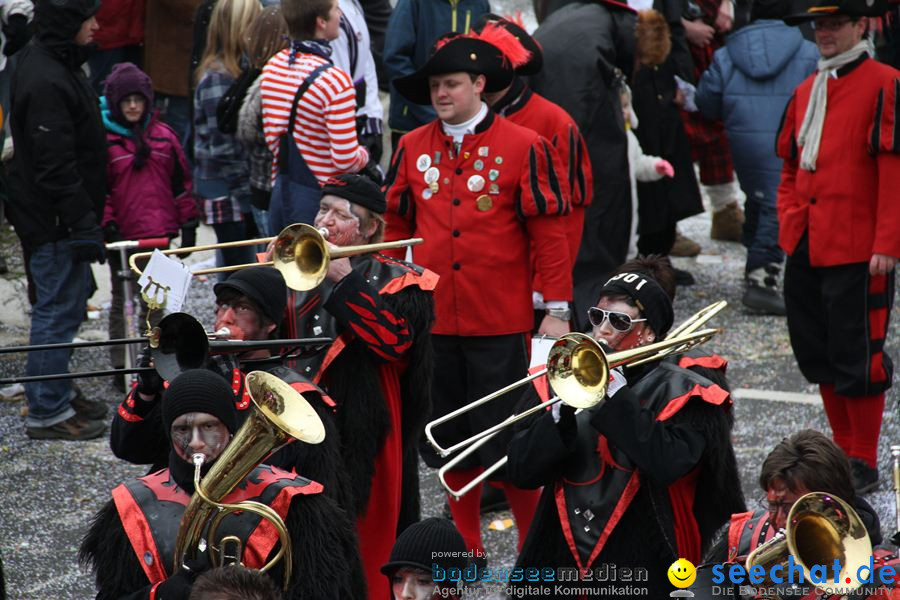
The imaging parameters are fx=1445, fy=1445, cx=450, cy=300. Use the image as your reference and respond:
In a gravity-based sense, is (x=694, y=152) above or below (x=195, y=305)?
above

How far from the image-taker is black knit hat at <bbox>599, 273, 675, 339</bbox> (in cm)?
470

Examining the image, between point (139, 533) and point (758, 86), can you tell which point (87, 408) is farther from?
point (758, 86)

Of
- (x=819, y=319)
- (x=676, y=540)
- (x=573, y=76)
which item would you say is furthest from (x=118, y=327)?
(x=676, y=540)

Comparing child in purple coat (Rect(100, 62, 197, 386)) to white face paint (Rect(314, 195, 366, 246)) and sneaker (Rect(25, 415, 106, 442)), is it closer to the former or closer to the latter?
sneaker (Rect(25, 415, 106, 442))

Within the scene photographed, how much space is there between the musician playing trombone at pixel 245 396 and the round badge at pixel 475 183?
1.32m

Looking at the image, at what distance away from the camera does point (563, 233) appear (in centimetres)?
613

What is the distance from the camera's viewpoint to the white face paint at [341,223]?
543 centimetres

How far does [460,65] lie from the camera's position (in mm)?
6098

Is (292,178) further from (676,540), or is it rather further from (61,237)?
(676,540)

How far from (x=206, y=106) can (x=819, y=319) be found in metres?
3.48

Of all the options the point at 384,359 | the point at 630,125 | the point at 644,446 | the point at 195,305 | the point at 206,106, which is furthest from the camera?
the point at 195,305

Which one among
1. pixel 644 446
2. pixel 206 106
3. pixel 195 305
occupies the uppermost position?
pixel 206 106

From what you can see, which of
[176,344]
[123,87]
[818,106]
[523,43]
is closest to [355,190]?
[176,344]

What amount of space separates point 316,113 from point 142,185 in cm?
148
